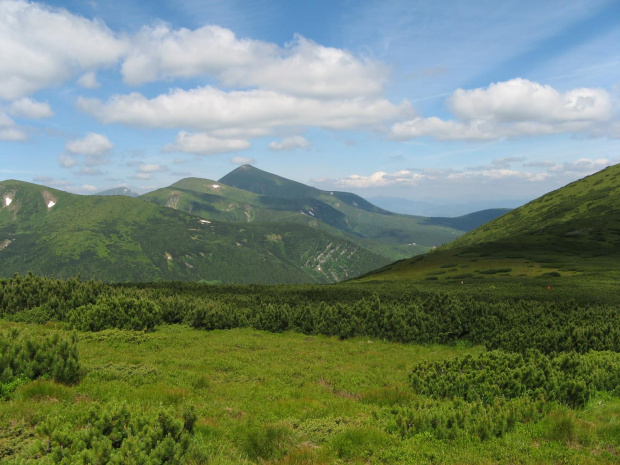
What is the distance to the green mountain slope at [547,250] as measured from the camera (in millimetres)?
66188

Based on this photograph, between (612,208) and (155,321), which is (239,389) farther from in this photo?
(612,208)

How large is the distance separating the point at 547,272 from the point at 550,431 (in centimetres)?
6371

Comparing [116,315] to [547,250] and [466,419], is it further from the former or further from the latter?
[547,250]

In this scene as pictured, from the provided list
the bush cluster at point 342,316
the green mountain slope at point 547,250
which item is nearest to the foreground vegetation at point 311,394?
the bush cluster at point 342,316

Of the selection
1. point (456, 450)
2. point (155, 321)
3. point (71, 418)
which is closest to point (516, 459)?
point (456, 450)

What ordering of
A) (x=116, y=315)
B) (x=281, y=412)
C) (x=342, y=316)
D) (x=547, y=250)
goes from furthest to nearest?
1. (x=547, y=250)
2. (x=342, y=316)
3. (x=116, y=315)
4. (x=281, y=412)

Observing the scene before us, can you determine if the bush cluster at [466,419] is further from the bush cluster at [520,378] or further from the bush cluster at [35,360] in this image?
the bush cluster at [35,360]

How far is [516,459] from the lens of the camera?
9023mm

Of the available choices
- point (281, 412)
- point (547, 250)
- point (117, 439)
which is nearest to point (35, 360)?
point (117, 439)

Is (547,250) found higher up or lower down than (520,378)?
lower down

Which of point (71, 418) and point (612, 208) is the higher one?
point (612, 208)

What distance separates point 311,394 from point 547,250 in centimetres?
9270

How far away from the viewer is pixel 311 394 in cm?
1491

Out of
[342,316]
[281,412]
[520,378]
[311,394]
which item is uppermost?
[520,378]
